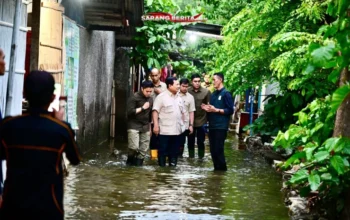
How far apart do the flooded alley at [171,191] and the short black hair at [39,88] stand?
4.57m

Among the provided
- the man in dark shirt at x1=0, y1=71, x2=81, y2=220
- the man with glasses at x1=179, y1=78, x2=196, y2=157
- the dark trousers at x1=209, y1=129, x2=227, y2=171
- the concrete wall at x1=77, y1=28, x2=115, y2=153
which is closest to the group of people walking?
the dark trousers at x1=209, y1=129, x2=227, y2=171

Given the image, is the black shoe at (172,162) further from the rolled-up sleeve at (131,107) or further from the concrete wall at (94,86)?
the concrete wall at (94,86)

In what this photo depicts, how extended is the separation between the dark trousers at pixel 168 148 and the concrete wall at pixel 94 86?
90.5 inches

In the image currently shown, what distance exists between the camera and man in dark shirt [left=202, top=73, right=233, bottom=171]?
14.2 meters

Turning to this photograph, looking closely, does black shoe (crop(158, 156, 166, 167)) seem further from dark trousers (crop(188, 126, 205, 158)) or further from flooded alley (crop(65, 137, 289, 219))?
dark trousers (crop(188, 126, 205, 158))

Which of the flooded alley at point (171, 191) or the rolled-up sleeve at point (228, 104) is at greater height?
the rolled-up sleeve at point (228, 104)

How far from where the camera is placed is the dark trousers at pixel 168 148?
1498 centimetres

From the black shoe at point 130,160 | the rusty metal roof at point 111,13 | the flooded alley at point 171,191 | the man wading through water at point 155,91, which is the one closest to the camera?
the flooded alley at point 171,191

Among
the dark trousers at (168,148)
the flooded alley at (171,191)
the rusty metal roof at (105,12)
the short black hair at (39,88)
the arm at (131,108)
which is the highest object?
the rusty metal roof at (105,12)

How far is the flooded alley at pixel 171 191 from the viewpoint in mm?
9977

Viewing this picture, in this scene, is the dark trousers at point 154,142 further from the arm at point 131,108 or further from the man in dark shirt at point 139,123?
the arm at point 131,108

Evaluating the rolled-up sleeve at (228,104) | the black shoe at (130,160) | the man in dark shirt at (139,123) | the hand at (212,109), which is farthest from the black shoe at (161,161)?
the rolled-up sleeve at (228,104)

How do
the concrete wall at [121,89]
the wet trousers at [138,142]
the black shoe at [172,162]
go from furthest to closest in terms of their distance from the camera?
the concrete wall at [121,89]
the black shoe at [172,162]
the wet trousers at [138,142]

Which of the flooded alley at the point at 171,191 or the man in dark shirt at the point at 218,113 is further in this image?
the man in dark shirt at the point at 218,113
